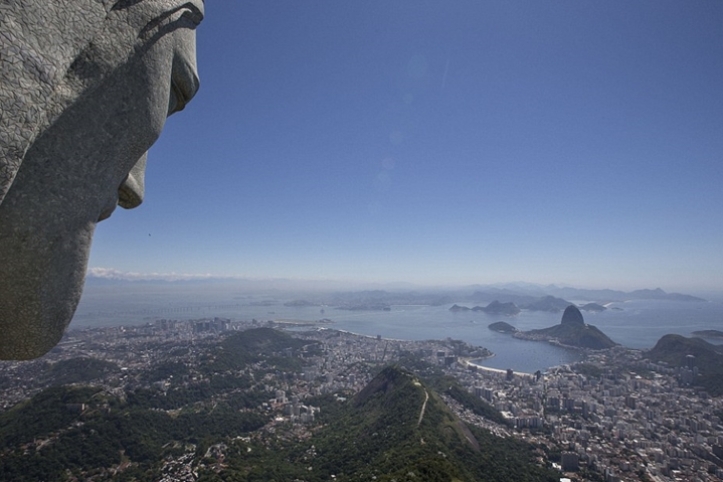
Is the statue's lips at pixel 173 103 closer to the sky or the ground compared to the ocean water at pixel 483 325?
closer to the sky

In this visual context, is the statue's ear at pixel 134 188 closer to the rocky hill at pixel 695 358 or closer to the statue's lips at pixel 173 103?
the statue's lips at pixel 173 103

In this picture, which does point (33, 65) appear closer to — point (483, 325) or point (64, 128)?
point (64, 128)

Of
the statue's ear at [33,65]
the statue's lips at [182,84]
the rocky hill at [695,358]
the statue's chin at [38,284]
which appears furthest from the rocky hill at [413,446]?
the rocky hill at [695,358]

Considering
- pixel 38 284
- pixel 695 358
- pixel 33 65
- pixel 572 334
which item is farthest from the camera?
pixel 572 334

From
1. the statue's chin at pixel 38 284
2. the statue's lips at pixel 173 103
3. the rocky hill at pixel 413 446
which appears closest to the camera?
the statue's chin at pixel 38 284

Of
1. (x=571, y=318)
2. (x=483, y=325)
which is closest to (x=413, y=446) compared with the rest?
(x=571, y=318)

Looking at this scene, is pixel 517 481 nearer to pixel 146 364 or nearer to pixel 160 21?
pixel 160 21
